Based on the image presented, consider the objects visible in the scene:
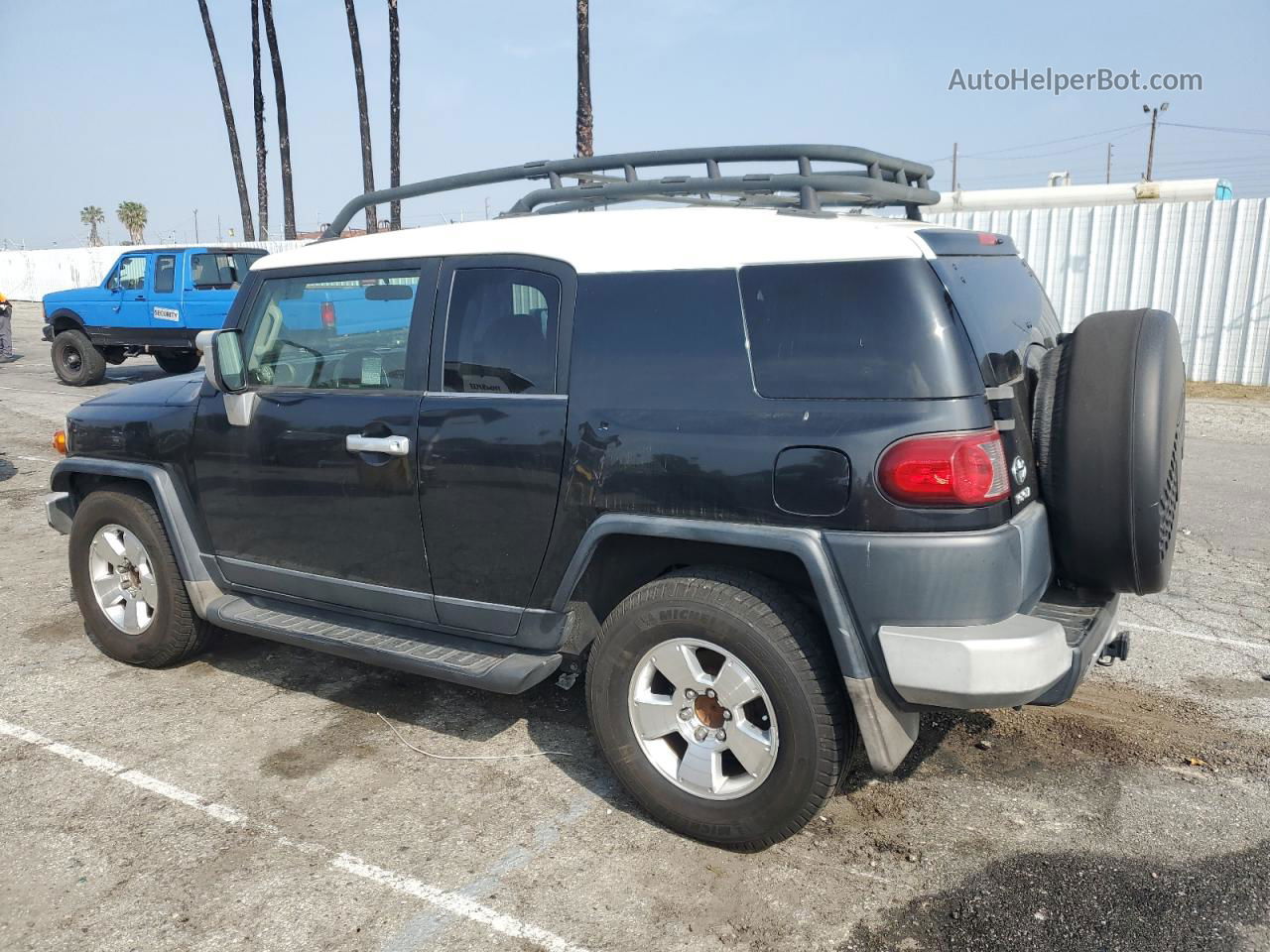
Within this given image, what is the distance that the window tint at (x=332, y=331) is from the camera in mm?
3812

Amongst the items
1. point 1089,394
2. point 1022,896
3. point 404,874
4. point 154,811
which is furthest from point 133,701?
point 1089,394

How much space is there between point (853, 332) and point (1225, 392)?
12782mm

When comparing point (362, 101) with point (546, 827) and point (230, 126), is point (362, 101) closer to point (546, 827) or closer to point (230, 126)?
point (230, 126)

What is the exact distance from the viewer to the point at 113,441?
4.62 meters

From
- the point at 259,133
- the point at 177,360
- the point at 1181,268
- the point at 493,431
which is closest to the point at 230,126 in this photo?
the point at 259,133

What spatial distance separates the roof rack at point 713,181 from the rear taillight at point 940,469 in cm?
104

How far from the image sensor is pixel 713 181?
148 inches

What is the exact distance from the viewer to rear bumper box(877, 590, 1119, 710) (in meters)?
2.72

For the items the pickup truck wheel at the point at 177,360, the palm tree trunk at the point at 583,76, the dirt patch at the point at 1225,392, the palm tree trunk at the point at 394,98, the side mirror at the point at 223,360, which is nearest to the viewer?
the side mirror at the point at 223,360

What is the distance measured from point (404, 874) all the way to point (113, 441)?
2.66 m

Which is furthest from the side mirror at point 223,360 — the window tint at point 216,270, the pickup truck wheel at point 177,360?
the pickup truck wheel at point 177,360

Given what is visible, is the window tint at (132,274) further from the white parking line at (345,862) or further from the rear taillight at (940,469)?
the rear taillight at (940,469)

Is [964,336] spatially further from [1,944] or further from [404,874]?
[1,944]

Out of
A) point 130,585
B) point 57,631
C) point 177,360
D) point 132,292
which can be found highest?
point 132,292
